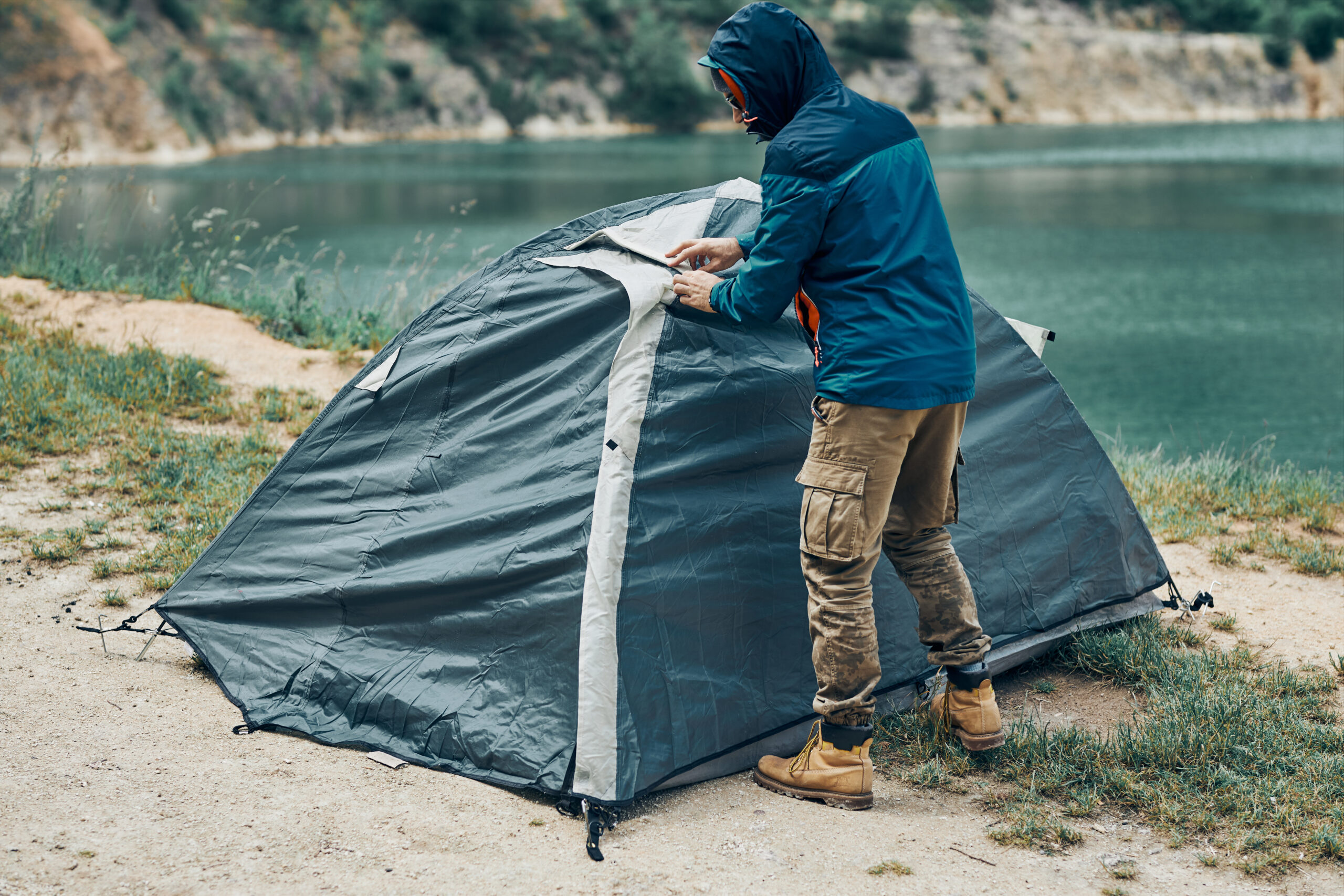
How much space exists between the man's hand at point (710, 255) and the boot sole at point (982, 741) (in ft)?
5.86

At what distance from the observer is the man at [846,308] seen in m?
3.03

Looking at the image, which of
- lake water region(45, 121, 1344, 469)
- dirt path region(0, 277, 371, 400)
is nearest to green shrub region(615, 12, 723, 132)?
lake water region(45, 121, 1344, 469)

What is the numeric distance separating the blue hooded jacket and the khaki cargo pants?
13cm

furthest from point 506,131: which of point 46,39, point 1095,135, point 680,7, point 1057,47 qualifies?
point 1057,47

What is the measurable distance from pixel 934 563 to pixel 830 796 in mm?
819

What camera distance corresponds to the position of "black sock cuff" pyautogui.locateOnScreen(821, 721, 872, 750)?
130 inches

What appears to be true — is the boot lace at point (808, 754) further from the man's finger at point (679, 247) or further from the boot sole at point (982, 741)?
the man's finger at point (679, 247)

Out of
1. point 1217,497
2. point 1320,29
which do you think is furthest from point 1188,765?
point 1320,29

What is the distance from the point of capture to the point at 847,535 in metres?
3.11

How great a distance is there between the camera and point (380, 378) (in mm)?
4117

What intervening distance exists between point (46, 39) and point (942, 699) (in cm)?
4521

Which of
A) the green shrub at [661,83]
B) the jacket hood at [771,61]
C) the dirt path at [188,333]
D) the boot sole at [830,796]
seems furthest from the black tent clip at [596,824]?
the green shrub at [661,83]

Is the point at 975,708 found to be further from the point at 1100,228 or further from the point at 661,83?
the point at 661,83

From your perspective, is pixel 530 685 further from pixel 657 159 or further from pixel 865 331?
pixel 657 159
